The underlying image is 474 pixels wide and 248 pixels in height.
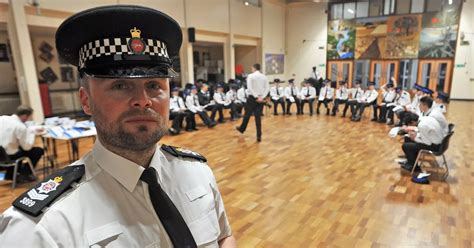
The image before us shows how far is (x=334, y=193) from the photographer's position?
3.87 metres

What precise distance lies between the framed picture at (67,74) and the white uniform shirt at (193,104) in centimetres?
520

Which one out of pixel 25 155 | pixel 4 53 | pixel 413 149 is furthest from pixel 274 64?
pixel 25 155

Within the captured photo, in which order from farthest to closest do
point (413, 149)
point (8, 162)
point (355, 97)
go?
point (355, 97), point (413, 149), point (8, 162)

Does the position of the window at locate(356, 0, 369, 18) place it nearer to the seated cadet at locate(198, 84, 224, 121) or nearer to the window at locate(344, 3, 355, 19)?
the window at locate(344, 3, 355, 19)

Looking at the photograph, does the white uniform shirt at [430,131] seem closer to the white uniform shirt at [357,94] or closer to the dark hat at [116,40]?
A: the dark hat at [116,40]

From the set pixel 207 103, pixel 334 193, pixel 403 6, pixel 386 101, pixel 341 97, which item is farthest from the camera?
pixel 403 6

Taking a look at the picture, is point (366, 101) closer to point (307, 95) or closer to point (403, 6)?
point (307, 95)

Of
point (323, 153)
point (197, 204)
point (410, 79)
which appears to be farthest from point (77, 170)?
point (410, 79)

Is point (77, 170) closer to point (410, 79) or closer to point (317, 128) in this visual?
point (317, 128)

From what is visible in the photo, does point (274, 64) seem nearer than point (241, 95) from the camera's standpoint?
No

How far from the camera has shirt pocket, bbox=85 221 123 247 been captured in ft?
2.69

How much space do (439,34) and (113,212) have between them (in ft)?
52.5

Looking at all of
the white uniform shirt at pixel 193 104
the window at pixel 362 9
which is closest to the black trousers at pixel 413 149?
the white uniform shirt at pixel 193 104

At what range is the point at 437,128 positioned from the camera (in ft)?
14.2
